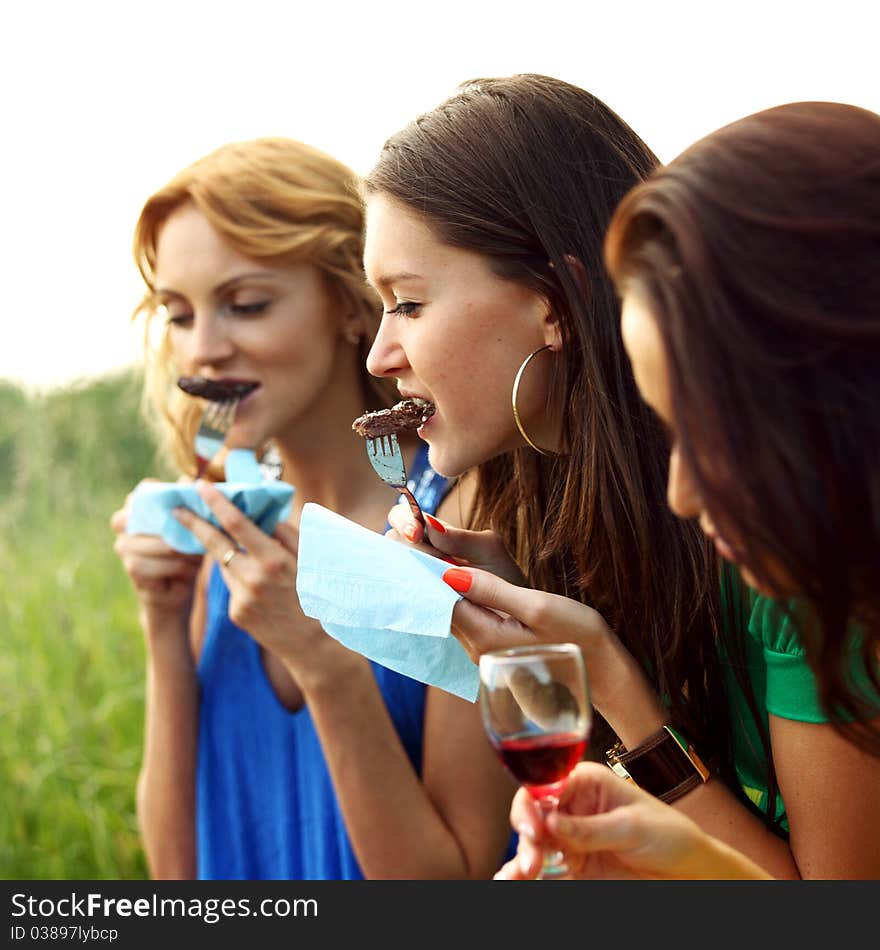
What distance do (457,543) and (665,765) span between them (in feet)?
2.16

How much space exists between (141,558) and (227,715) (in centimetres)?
49

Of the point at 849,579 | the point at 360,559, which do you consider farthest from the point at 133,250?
the point at 849,579

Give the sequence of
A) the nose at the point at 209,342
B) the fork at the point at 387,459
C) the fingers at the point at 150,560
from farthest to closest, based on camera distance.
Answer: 1. the fingers at the point at 150,560
2. the nose at the point at 209,342
3. the fork at the point at 387,459

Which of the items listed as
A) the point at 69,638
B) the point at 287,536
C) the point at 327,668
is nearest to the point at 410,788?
the point at 327,668

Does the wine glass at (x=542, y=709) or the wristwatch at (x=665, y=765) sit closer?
the wine glass at (x=542, y=709)

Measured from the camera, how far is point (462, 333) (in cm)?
226

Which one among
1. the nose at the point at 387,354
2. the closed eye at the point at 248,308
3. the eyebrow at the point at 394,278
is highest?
the eyebrow at the point at 394,278

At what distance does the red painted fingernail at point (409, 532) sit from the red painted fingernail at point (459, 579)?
238mm

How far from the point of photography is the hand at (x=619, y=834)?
60.5 inches

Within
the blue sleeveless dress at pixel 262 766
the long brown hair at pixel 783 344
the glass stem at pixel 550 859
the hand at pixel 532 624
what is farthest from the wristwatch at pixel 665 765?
the blue sleeveless dress at pixel 262 766

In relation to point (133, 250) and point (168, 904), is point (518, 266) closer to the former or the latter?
point (168, 904)

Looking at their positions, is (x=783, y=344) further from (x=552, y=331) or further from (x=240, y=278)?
Result: (x=240, y=278)

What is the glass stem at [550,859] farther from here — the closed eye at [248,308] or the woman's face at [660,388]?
the closed eye at [248,308]

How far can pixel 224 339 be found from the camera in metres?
3.15
